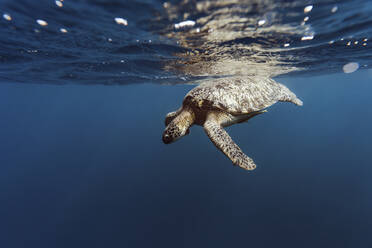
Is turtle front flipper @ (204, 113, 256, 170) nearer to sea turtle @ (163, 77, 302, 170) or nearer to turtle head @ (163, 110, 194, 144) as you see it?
sea turtle @ (163, 77, 302, 170)

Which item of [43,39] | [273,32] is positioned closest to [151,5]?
[273,32]

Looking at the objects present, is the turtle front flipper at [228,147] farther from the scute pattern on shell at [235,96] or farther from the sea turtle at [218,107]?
the scute pattern on shell at [235,96]

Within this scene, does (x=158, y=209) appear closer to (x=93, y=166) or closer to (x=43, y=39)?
(x=43, y=39)

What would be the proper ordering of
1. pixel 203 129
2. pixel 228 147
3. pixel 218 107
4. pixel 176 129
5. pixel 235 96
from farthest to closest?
pixel 203 129 → pixel 235 96 → pixel 218 107 → pixel 176 129 → pixel 228 147

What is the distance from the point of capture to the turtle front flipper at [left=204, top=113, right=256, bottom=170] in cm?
353

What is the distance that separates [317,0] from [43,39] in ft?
33.3

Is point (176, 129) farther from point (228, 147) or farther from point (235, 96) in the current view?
point (235, 96)

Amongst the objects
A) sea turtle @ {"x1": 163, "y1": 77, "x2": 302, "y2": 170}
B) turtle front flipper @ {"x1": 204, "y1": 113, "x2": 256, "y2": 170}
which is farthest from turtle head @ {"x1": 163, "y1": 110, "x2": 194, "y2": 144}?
turtle front flipper @ {"x1": 204, "y1": 113, "x2": 256, "y2": 170}

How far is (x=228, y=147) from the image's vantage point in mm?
3914

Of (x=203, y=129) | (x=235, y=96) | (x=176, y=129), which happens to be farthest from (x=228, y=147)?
(x=203, y=129)

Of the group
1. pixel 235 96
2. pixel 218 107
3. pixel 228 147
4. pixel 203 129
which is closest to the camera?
pixel 228 147

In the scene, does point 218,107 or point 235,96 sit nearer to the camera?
point 218,107

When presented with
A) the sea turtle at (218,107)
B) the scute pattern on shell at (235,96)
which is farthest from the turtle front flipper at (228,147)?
the scute pattern on shell at (235,96)

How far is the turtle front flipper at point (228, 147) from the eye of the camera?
3.53 m
